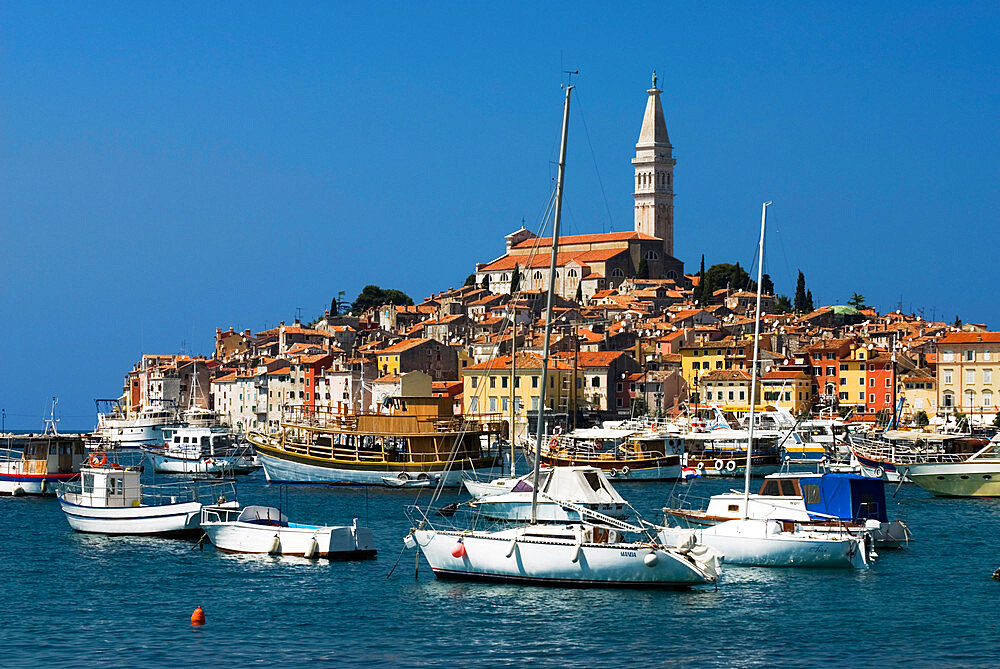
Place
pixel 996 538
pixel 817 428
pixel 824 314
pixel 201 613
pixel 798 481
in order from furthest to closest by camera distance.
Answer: pixel 824 314 → pixel 817 428 → pixel 996 538 → pixel 798 481 → pixel 201 613

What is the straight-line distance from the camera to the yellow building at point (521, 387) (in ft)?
271

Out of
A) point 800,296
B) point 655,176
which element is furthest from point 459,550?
point 655,176

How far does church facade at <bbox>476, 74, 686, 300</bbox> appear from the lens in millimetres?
130250

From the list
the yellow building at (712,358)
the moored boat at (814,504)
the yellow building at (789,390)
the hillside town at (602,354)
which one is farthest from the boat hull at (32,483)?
the yellow building at (712,358)

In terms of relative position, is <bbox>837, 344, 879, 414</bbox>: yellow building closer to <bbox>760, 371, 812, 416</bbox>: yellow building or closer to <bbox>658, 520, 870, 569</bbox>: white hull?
<bbox>760, 371, 812, 416</bbox>: yellow building

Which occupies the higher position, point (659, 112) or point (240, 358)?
point (659, 112)

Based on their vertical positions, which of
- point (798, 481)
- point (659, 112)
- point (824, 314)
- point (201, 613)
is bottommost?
point (201, 613)

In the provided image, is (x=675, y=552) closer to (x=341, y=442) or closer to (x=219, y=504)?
(x=219, y=504)

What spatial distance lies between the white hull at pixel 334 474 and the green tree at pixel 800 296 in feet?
232

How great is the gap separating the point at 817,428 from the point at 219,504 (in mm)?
43056

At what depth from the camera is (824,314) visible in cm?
11075

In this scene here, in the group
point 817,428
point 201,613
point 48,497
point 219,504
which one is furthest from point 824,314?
point 201,613

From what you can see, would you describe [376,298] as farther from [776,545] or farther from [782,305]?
[776,545]

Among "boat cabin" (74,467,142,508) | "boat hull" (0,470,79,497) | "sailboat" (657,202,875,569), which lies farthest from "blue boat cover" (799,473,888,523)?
"boat hull" (0,470,79,497)
